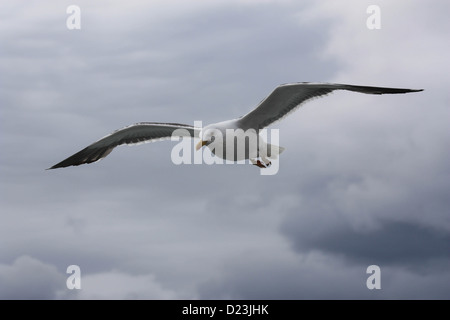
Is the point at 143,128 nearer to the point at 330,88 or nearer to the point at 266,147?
the point at 266,147

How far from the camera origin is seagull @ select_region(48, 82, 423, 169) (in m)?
15.5

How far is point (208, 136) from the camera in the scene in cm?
1609

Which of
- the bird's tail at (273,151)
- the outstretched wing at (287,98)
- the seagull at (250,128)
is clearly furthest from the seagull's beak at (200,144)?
the bird's tail at (273,151)

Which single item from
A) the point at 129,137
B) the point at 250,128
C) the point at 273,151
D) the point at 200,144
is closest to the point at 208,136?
the point at 200,144

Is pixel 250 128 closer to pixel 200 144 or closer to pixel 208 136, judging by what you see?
pixel 208 136

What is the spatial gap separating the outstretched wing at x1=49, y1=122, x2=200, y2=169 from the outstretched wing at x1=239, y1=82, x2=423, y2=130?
183 cm

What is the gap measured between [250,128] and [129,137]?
432 centimetres

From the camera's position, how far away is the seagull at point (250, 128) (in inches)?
609

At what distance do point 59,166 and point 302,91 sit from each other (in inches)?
340

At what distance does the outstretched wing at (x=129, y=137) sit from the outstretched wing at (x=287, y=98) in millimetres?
1832

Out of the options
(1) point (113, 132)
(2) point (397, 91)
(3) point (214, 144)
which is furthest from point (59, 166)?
(2) point (397, 91)

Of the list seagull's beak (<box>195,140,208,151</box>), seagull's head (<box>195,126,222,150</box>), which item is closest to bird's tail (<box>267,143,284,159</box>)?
seagull's head (<box>195,126,222,150</box>)

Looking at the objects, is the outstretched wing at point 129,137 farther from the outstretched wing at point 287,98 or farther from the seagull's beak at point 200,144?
the outstretched wing at point 287,98

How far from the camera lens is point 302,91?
15781mm
